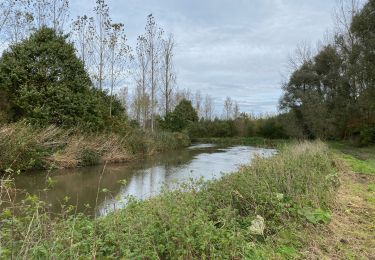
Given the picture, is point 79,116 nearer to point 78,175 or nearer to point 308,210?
point 78,175

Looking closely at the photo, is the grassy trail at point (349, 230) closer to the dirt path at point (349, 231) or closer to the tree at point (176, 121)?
the dirt path at point (349, 231)

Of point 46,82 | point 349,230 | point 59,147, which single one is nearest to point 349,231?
point 349,230

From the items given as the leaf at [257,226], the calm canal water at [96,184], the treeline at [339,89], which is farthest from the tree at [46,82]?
the treeline at [339,89]

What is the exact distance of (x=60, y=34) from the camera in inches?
656

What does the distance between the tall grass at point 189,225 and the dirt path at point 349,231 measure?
25cm

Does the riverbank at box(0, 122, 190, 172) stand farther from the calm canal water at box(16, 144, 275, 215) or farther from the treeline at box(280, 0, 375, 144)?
the treeline at box(280, 0, 375, 144)

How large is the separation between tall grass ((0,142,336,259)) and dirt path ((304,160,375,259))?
0.80 ft

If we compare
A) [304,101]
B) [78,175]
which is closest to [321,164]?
[78,175]

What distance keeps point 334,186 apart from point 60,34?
14.9 meters

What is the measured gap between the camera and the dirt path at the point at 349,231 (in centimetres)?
379

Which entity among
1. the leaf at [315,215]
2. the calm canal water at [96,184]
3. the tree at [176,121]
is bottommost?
the calm canal water at [96,184]

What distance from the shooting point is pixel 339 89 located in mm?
27516

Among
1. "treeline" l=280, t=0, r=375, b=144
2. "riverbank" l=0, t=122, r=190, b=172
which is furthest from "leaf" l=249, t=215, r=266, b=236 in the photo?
"treeline" l=280, t=0, r=375, b=144

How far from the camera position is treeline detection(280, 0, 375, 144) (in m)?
20.4
